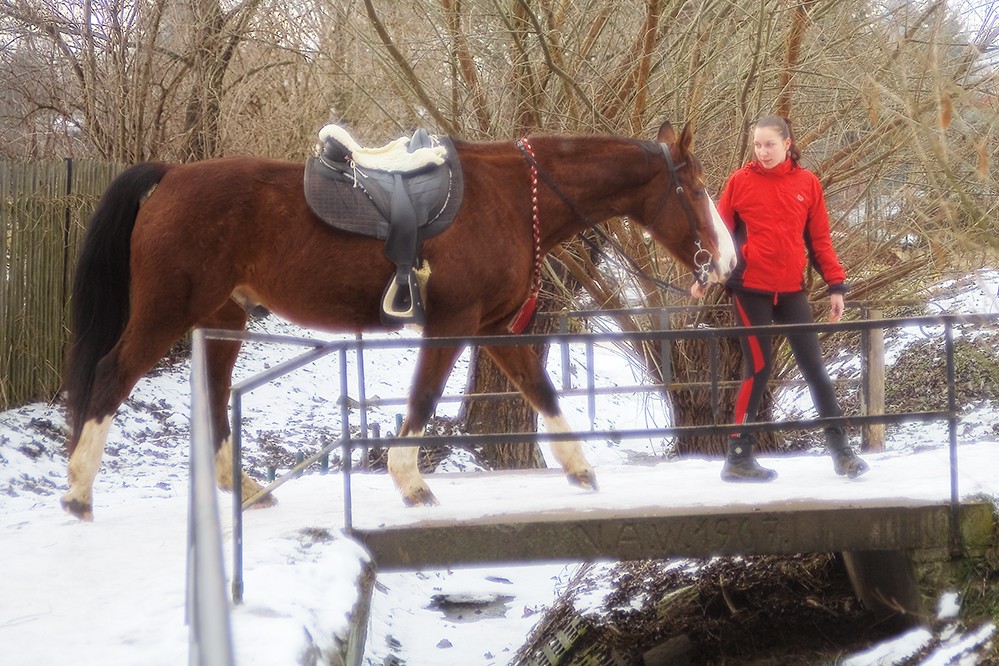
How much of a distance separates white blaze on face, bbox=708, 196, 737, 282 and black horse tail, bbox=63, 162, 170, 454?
2821 mm

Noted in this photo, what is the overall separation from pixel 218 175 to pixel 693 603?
Answer: 135 inches

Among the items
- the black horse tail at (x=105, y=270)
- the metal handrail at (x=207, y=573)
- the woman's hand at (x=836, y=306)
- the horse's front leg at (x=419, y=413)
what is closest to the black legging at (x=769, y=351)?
the woman's hand at (x=836, y=306)

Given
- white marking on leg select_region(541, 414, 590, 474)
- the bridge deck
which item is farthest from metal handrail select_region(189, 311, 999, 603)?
white marking on leg select_region(541, 414, 590, 474)

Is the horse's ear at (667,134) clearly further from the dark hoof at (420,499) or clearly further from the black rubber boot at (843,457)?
the dark hoof at (420,499)

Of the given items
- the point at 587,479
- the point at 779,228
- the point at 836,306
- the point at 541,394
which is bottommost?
the point at 587,479

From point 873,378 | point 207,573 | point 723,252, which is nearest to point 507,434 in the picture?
point 723,252

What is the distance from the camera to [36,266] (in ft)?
32.1

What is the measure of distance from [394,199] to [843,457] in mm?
2757

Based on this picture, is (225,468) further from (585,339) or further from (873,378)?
(873,378)

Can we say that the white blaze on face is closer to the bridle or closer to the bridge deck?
the bridle

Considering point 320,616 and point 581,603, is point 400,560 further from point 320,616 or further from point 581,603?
point 581,603

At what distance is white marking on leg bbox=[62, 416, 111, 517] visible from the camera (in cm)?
501

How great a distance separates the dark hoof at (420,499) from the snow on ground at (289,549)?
0.12 metres

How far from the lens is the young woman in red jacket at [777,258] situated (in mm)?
5418
